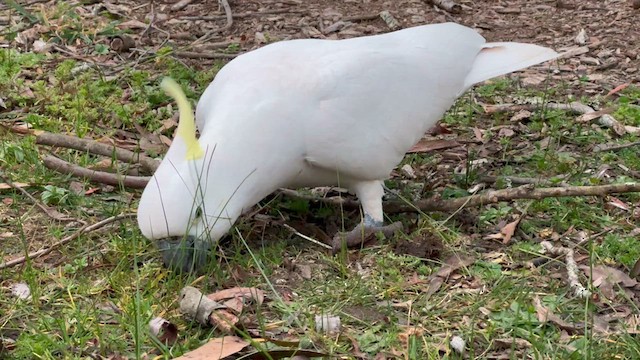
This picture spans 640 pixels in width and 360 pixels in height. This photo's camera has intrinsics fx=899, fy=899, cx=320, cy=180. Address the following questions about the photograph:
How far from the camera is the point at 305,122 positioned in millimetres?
3098

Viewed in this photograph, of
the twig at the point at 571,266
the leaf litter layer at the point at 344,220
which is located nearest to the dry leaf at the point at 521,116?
the leaf litter layer at the point at 344,220

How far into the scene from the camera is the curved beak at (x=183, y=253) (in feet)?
9.55

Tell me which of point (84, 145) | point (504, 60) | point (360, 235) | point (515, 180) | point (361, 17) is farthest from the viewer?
point (361, 17)

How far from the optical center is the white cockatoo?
2900 mm

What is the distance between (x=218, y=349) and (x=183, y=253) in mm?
463

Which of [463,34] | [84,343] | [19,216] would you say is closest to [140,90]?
[19,216]

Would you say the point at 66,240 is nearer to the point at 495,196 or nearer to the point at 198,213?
the point at 198,213

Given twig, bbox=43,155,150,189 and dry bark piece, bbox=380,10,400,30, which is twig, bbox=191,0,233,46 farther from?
twig, bbox=43,155,150,189

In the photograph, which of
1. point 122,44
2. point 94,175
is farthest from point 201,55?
point 94,175

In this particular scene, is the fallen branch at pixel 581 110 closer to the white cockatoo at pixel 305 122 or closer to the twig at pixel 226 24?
the white cockatoo at pixel 305 122

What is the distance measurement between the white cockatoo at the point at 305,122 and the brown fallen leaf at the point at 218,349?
0.39 meters

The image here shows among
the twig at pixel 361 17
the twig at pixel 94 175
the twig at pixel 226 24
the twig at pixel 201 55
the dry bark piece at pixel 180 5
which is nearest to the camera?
the twig at pixel 94 175

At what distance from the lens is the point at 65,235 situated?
3381 millimetres

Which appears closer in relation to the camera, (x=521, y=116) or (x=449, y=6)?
(x=521, y=116)
